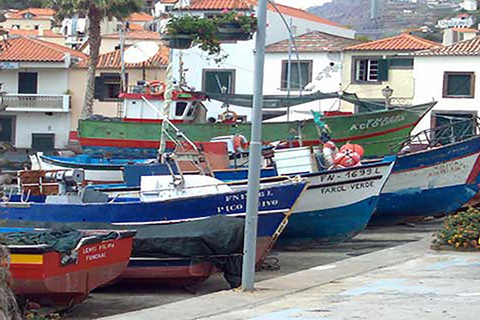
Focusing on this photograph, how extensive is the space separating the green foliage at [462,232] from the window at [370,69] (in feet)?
74.2

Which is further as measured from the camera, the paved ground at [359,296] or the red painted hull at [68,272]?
the red painted hull at [68,272]

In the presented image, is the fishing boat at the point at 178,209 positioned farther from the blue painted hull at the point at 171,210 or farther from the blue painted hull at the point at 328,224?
the blue painted hull at the point at 328,224

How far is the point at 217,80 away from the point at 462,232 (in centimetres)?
2629

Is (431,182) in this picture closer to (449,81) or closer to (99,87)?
(449,81)

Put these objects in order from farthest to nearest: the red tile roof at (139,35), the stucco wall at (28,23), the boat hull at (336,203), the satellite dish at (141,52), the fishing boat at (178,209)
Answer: the stucco wall at (28,23)
the red tile roof at (139,35)
the satellite dish at (141,52)
the boat hull at (336,203)
the fishing boat at (178,209)

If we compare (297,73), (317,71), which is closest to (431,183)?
(317,71)

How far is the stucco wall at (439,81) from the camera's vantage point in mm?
37906

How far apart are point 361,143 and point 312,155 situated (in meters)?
8.08

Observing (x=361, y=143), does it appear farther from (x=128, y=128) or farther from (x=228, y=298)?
(x=228, y=298)

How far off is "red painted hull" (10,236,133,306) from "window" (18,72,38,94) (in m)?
36.7

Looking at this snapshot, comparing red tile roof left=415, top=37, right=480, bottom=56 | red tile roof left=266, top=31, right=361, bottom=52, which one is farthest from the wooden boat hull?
red tile roof left=266, top=31, right=361, bottom=52

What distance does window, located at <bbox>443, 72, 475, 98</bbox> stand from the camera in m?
38.1

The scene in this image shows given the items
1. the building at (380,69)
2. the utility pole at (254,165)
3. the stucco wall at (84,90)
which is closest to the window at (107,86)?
the stucco wall at (84,90)

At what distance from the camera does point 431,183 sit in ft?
80.7
